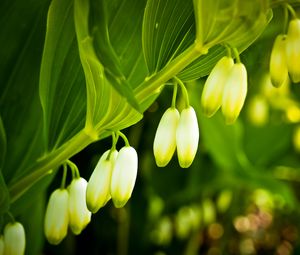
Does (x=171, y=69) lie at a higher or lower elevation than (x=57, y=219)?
higher

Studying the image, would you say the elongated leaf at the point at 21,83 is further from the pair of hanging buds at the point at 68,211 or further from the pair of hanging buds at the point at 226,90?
the pair of hanging buds at the point at 226,90

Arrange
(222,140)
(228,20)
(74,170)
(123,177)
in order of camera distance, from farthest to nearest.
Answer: (222,140)
(74,170)
(123,177)
(228,20)

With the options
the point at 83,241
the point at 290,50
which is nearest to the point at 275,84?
the point at 290,50

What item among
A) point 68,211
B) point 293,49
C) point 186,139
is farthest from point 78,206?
point 293,49

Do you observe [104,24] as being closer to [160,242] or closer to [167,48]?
[167,48]

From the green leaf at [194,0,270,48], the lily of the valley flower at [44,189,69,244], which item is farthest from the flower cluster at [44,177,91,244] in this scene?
the green leaf at [194,0,270,48]

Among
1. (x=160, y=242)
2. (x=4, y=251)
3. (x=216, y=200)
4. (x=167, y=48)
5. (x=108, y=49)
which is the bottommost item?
A: (x=216, y=200)

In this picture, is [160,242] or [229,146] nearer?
[229,146]

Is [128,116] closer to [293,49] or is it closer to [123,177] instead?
[123,177]

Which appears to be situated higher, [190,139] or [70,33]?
[70,33]
